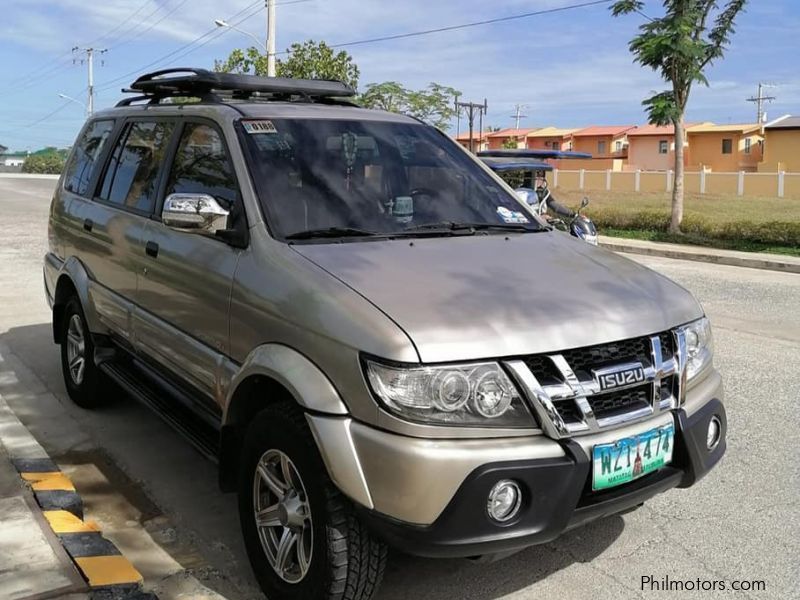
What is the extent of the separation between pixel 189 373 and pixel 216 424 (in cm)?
33

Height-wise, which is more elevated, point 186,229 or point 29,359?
point 186,229

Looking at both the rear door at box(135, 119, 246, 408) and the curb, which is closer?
the curb

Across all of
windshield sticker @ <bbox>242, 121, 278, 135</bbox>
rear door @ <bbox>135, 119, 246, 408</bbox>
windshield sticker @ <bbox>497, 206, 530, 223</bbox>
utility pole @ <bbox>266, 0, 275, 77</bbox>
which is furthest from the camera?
utility pole @ <bbox>266, 0, 275, 77</bbox>

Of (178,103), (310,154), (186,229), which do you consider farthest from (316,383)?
(178,103)

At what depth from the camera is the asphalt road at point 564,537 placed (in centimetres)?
329

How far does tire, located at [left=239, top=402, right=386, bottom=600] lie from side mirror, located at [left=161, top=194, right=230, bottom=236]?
904 millimetres

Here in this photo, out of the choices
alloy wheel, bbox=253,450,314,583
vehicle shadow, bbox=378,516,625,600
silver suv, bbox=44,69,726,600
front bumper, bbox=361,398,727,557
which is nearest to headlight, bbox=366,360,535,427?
silver suv, bbox=44,69,726,600

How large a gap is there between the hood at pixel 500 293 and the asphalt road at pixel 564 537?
1.12 m

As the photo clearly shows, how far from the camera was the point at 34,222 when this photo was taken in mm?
19500

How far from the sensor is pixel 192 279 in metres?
3.66

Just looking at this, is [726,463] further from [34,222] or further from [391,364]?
[34,222]

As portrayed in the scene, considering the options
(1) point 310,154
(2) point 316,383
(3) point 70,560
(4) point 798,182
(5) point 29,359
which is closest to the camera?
(2) point 316,383

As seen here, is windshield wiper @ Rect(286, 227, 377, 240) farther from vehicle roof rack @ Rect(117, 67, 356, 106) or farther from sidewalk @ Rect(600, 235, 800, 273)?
sidewalk @ Rect(600, 235, 800, 273)

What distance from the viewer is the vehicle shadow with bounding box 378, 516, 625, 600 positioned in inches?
126
